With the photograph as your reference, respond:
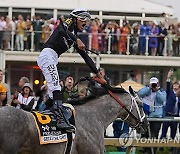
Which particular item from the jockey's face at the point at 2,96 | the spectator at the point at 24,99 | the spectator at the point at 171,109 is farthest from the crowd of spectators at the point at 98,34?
the jockey's face at the point at 2,96

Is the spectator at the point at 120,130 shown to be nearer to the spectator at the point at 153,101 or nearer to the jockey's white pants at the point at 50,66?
the spectator at the point at 153,101

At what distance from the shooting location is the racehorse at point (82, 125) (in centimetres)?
859

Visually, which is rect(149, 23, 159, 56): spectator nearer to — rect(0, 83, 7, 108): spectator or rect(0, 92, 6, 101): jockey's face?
rect(0, 83, 7, 108): spectator

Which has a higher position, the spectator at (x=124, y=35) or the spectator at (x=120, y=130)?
the spectator at (x=124, y=35)

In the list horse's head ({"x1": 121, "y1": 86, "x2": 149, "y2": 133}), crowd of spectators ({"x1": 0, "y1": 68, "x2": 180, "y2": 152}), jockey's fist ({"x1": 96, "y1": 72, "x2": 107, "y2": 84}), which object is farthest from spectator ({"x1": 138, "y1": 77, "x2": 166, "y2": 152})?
jockey's fist ({"x1": 96, "y1": 72, "x2": 107, "y2": 84})

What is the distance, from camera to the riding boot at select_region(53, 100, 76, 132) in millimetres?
9312

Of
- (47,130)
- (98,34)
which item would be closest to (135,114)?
(47,130)

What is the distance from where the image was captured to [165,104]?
15.4m

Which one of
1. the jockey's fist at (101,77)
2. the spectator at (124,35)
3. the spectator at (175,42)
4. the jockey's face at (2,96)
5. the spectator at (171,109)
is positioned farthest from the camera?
the spectator at (175,42)

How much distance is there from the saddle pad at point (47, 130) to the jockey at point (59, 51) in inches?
3.7

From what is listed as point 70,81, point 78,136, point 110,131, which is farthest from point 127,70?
point 78,136

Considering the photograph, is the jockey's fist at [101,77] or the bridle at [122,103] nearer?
the jockey's fist at [101,77]

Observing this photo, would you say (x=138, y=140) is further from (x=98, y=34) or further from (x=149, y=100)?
(x=98, y=34)

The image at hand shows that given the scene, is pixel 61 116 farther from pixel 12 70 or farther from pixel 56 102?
pixel 12 70
